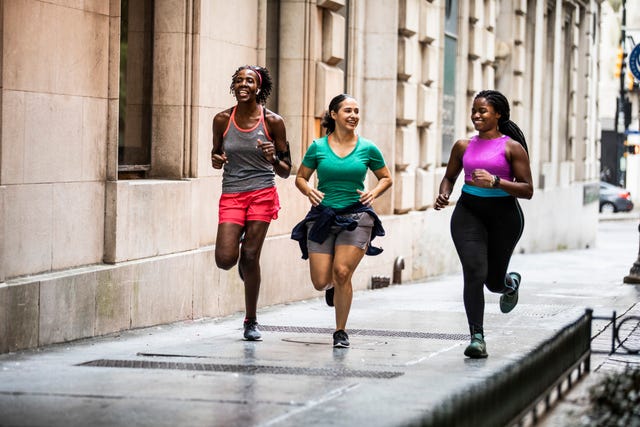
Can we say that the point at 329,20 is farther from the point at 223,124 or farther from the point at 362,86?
the point at 223,124

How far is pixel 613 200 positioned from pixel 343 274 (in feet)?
159

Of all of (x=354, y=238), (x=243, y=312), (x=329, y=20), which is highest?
(x=329, y=20)

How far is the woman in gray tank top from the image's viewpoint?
10648mm

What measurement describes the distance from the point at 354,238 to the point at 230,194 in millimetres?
995

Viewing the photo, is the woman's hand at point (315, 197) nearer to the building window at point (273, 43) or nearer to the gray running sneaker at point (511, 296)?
the gray running sneaker at point (511, 296)

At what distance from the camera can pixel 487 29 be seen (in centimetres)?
2597

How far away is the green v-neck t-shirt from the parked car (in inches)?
1894

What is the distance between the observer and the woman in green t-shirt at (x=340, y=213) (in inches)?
411

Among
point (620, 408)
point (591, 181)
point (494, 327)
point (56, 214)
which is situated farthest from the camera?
point (591, 181)

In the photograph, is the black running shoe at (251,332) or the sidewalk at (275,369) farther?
the black running shoe at (251,332)

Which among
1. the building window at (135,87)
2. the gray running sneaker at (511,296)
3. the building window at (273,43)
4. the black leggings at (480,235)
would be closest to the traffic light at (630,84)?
the building window at (273,43)

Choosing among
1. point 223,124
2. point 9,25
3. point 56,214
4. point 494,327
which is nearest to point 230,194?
point 223,124

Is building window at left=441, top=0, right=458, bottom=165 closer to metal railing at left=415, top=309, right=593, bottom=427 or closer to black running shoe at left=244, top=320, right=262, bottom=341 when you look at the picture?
black running shoe at left=244, top=320, right=262, bottom=341

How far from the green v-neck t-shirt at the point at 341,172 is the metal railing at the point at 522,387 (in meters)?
2.07
